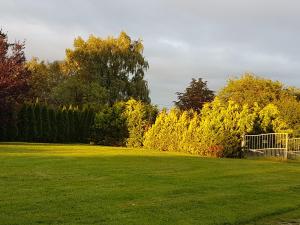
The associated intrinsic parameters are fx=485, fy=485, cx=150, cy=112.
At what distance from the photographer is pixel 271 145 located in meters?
27.7

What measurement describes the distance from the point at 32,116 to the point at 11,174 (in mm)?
25720

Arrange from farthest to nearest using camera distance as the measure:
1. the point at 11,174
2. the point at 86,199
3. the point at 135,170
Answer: the point at 135,170 → the point at 11,174 → the point at 86,199

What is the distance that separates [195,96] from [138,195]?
39661mm

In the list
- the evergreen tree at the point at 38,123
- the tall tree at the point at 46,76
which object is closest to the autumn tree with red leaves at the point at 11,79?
the evergreen tree at the point at 38,123

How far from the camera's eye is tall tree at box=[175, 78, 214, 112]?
49281 millimetres

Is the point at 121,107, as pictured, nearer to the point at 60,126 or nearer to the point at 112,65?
the point at 60,126

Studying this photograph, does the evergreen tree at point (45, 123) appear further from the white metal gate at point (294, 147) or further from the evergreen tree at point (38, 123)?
the white metal gate at point (294, 147)

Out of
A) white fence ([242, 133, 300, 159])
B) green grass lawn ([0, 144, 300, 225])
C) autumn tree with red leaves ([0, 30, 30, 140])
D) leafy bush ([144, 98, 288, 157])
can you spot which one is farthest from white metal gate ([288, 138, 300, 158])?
autumn tree with red leaves ([0, 30, 30, 140])

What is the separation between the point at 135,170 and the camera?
1503 centimetres

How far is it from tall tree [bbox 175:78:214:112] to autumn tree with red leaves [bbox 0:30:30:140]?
20623mm

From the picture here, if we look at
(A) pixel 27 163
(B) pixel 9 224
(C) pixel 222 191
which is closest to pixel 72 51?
(A) pixel 27 163

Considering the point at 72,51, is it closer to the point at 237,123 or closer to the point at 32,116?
the point at 32,116

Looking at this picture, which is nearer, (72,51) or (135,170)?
(135,170)

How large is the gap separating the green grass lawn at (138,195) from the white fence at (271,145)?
11.1m
